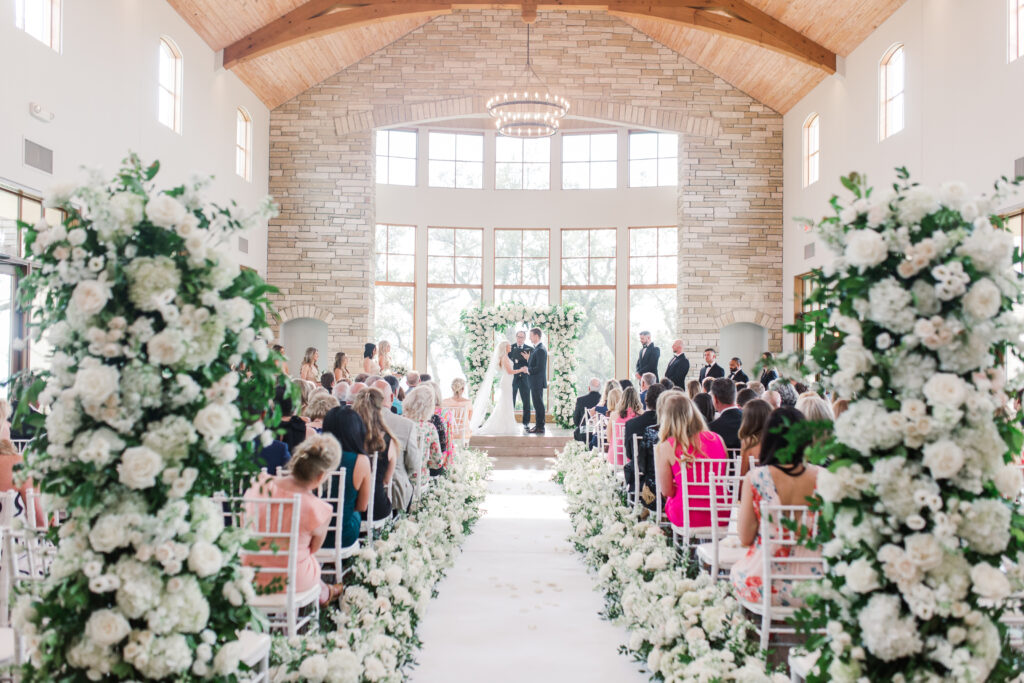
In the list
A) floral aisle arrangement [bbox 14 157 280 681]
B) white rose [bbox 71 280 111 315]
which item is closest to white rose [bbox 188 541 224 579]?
floral aisle arrangement [bbox 14 157 280 681]

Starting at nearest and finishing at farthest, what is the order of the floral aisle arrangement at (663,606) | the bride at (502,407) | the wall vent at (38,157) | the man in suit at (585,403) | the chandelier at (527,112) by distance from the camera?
the floral aisle arrangement at (663,606) < the wall vent at (38,157) < the man in suit at (585,403) < the chandelier at (527,112) < the bride at (502,407)

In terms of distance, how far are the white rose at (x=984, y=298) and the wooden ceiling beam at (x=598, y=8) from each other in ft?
35.7

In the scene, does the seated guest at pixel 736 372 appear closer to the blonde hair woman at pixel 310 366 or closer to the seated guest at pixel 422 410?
the blonde hair woman at pixel 310 366

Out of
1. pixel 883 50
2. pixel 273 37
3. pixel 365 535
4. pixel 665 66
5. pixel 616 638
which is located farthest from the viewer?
pixel 665 66

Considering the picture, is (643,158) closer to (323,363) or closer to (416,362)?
(416,362)

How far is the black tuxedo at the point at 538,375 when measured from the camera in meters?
12.6

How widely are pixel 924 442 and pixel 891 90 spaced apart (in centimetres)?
993

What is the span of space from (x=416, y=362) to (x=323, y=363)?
5.98ft

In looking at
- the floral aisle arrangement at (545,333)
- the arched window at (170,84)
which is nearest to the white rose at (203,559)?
the arched window at (170,84)

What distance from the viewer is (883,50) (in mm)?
10734

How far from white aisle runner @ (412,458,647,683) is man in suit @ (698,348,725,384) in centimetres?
555

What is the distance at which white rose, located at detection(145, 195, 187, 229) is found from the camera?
216 centimetres

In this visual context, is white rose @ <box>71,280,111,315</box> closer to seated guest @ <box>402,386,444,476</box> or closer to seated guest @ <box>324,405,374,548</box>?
seated guest @ <box>324,405,374,548</box>

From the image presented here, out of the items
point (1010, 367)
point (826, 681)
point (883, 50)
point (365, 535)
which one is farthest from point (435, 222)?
point (826, 681)
